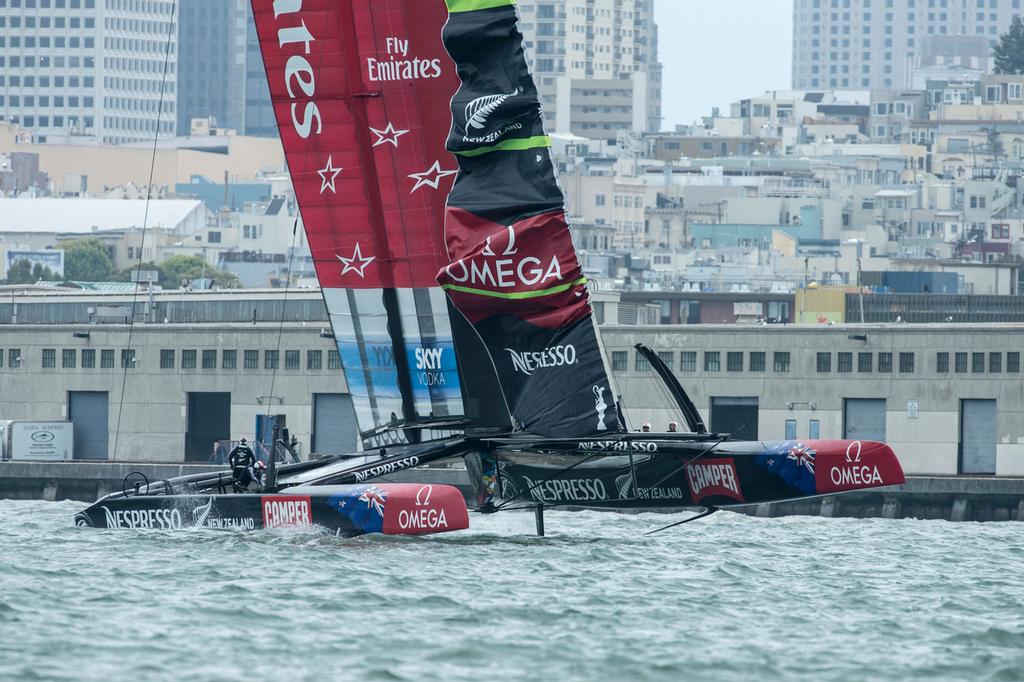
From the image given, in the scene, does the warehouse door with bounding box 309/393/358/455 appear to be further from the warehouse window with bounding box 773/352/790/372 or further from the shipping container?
the warehouse window with bounding box 773/352/790/372

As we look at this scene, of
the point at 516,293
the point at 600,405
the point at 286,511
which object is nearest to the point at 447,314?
the point at 516,293

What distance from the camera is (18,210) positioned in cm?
14312

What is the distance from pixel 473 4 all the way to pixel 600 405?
5126 mm

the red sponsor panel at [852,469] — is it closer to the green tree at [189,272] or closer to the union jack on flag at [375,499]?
the union jack on flag at [375,499]

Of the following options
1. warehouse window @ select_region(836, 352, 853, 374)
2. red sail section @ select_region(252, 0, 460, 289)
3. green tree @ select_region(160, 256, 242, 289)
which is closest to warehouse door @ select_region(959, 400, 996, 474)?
warehouse window @ select_region(836, 352, 853, 374)

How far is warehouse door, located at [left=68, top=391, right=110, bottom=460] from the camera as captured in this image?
2238 inches

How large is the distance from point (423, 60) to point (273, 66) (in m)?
2.08

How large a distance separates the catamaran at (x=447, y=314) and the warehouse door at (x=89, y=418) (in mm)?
28628

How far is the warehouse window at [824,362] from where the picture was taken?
172 feet

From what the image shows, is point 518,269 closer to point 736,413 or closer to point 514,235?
point 514,235

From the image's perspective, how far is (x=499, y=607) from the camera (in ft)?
69.4

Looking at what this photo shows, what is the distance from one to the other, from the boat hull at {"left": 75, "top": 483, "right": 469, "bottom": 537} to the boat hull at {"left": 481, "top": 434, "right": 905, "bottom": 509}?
1.44m

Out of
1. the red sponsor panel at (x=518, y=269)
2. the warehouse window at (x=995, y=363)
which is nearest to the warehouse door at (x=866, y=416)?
the warehouse window at (x=995, y=363)

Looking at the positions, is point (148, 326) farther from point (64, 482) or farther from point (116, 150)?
point (116, 150)
